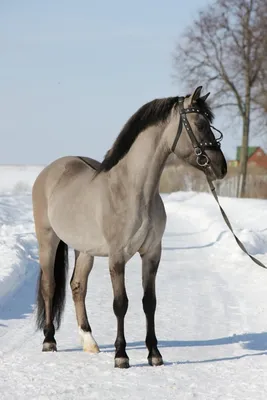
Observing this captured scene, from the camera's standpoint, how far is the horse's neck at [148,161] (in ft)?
→ 20.7

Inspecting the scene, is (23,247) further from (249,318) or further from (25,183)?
(25,183)

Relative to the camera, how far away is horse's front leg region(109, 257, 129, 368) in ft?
20.0

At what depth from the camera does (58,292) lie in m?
7.44

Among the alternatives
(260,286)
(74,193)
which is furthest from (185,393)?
(260,286)

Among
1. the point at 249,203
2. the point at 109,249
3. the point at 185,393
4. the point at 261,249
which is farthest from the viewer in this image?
the point at 249,203

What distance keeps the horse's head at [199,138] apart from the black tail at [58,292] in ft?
6.19

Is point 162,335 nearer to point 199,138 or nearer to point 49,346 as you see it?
point 49,346

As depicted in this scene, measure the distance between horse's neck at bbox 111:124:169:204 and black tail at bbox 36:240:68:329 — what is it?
1456 mm

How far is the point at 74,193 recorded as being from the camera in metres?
6.92

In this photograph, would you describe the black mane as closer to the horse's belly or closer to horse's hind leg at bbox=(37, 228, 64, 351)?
the horse's belly

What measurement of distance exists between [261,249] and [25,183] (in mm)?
32915

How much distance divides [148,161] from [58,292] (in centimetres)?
178

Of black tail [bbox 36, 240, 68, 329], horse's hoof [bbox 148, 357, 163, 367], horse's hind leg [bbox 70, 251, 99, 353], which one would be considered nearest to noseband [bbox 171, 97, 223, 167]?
horse's hoof [bbox 148, 357, 163, 367]

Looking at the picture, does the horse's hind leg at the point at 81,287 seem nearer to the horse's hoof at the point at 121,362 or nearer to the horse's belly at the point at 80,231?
the horse's belly at the point at 80,231
